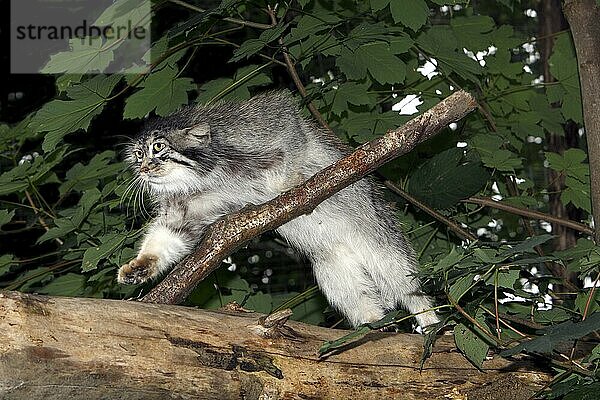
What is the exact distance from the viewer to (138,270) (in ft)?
9.68

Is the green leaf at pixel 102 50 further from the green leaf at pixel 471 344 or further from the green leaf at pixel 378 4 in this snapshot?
the green leaf at pixel 471 344

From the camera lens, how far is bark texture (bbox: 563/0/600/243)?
9.80 ft

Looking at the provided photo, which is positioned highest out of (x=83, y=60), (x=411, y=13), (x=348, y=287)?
(x=411, y=13)

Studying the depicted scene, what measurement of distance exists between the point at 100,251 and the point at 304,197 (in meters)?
0.73

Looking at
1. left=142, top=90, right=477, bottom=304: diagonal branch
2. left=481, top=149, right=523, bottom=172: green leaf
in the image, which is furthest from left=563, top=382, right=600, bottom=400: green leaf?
left=481, top=149, right=523, bottom=172: green leaf

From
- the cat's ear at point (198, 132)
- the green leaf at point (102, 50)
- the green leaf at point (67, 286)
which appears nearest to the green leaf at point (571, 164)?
the cat's ear at point (198, 132)

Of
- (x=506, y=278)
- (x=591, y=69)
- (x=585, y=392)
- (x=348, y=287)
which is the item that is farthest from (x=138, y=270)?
(x=591, y=69)

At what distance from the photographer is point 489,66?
3.69m

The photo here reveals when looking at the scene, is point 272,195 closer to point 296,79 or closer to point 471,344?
point 296,79

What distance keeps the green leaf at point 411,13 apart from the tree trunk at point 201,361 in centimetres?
101

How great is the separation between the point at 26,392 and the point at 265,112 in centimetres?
163

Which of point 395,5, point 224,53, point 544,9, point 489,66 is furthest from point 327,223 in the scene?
point 544,9

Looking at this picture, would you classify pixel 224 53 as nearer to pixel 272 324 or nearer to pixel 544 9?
pixel 544 9

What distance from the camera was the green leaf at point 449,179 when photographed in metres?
3.17
